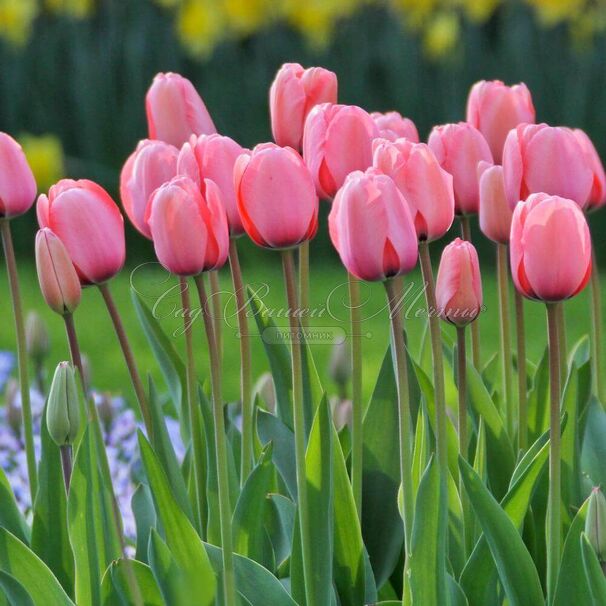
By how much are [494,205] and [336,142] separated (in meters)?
0.20

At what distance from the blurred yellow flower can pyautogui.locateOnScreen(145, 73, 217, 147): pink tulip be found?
265 centimetres

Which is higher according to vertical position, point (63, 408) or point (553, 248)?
point (553, 248)

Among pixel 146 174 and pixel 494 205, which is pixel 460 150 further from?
pixel 146 174

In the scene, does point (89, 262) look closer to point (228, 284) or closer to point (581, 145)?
point (581, 145)

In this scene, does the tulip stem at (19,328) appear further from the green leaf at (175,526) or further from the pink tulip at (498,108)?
the pink tulip at (498,108)

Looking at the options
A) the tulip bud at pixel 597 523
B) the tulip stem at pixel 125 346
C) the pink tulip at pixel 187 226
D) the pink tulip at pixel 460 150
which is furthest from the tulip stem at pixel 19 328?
the tulip bud at pixel 597 523

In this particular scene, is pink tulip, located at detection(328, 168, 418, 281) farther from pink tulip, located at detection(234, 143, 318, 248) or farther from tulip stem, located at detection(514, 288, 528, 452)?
tulip stem, located at detection(514, 288, 528, 452)

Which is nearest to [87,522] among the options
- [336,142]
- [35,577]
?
[35,577]

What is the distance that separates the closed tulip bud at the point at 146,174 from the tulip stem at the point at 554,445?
399 millimetres

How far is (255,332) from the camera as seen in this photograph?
3.28 meters

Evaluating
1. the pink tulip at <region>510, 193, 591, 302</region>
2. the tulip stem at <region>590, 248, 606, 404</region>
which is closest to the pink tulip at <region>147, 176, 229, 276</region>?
the pink tulip at <region>510, 193, 591, 302</region>

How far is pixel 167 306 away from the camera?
1.37 m

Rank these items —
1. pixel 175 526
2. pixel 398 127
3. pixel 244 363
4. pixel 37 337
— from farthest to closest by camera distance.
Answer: pixel 37 337, pixel 398 127, pixel 244 363, pixel 175 526

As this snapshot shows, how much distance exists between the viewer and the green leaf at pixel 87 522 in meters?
1.14
